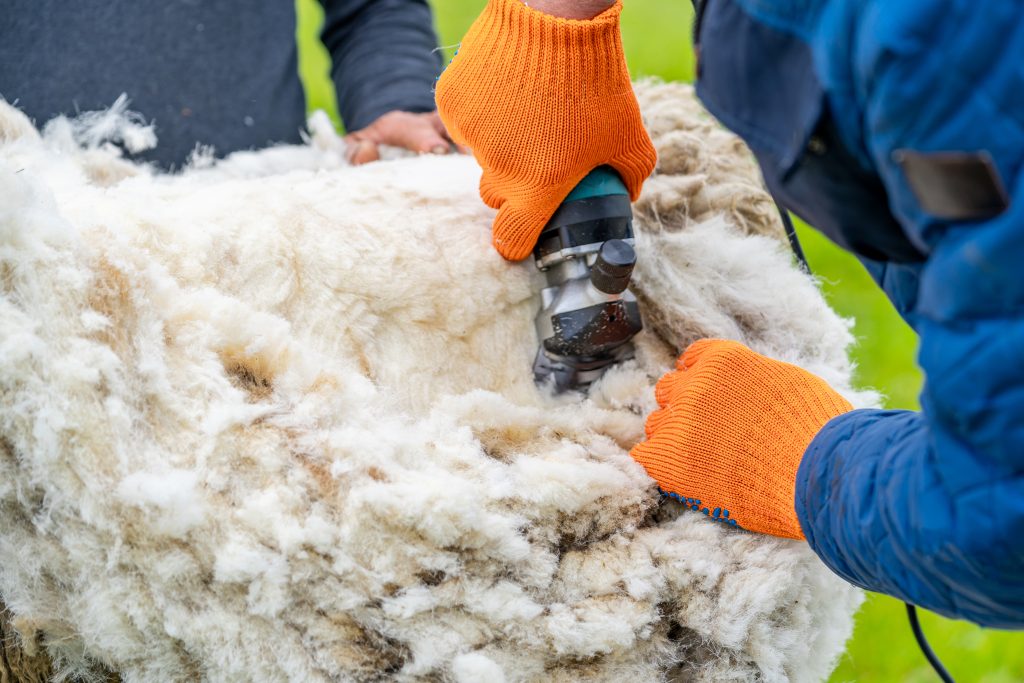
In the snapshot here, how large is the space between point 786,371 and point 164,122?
40.2 inches

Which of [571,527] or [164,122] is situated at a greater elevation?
[164,122]

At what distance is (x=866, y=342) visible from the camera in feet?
7.83

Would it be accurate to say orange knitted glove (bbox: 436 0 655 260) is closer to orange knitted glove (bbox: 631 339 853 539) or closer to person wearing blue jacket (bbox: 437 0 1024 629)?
person wearing blue jacket (bbox: 437 0 1024 629)

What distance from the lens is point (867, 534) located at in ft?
2.36

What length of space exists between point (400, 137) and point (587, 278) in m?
0.63

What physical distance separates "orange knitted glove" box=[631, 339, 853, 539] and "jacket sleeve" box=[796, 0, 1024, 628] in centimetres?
17

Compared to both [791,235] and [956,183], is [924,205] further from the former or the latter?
[791,235]

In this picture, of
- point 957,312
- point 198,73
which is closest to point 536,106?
point 957,312

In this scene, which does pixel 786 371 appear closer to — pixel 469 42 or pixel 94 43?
pixel 469 42

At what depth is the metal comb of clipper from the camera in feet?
3.23

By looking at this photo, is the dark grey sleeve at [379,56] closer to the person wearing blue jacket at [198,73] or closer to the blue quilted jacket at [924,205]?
the person wearing blue jacket at [198,73]

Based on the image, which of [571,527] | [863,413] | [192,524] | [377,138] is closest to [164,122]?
[377,138]

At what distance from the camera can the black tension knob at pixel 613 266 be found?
936 mm

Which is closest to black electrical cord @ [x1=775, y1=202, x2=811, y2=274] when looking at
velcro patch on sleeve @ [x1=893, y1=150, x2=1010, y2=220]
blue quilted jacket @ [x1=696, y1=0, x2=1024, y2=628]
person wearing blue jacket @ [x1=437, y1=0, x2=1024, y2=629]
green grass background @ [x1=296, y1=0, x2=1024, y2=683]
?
green grass background @ [x1=296, y1=0, x2=1024, y2=683]
